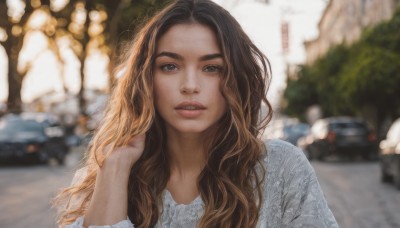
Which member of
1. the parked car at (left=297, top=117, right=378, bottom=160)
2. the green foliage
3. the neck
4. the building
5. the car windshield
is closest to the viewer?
the neck

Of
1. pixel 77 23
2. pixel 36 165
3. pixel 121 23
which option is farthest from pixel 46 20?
pixel 36 165

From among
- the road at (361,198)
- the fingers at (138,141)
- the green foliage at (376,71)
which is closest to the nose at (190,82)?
the fingers at (138,141)

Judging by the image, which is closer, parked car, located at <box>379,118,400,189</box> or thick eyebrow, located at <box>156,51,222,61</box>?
thick eyebrow, located at <box>156,51,222,61</box>

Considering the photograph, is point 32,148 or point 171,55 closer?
point 171,55

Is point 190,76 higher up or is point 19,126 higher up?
point 190,76

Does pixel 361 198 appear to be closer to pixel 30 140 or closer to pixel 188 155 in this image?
pixel 188 155

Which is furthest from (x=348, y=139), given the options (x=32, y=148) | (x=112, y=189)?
(x=112, y=189)

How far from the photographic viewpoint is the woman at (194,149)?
2.10m

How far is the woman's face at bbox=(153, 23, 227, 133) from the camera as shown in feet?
7.09

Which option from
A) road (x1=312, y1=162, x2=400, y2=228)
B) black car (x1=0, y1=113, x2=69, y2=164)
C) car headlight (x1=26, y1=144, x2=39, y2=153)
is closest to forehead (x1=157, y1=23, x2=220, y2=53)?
road (x1=312, y1=162, x2=400, y2=228)

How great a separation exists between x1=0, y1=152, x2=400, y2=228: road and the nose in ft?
13.4

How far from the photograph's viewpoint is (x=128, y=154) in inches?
88.1

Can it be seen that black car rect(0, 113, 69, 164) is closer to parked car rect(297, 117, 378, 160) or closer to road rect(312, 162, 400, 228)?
road rect(312, 162, 400, 228)

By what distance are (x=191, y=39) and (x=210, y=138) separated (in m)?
0.33
